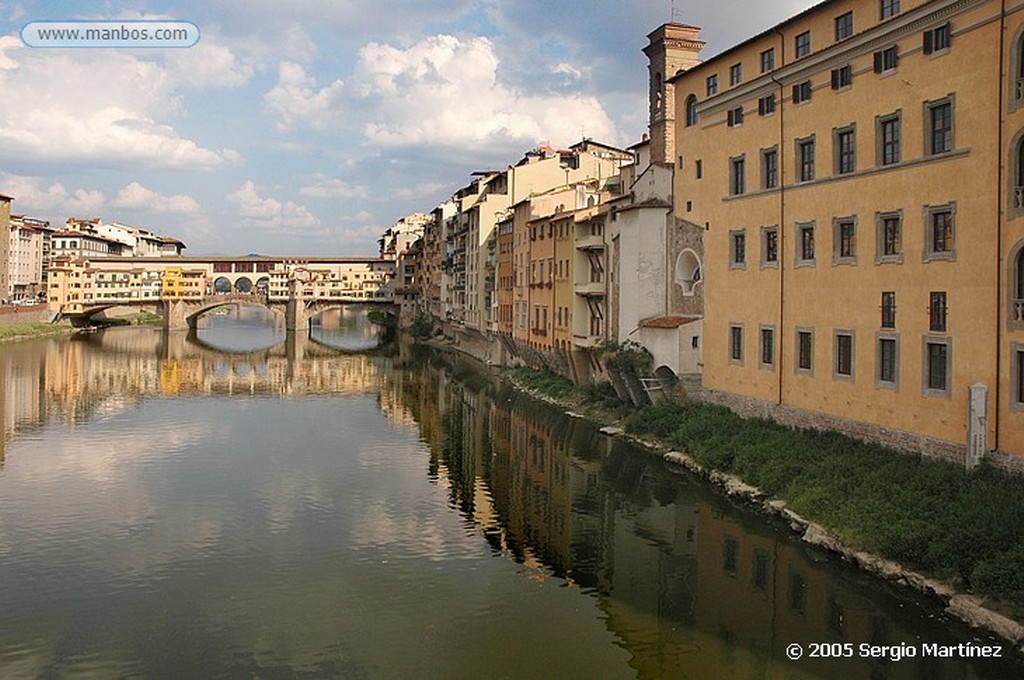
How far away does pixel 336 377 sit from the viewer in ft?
179

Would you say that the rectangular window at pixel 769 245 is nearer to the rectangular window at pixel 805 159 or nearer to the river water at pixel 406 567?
the rectangular window at pixel 805 159

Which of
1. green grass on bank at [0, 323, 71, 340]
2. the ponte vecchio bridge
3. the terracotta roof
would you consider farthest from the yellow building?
the ponte vecchio bridge

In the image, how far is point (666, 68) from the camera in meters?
33.8

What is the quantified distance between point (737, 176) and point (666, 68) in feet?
26.7

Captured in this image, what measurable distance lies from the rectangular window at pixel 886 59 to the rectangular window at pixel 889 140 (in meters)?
1.08

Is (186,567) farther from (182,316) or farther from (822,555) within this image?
(182,316)

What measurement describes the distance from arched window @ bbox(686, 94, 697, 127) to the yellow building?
0.13 meters

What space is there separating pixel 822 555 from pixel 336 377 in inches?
1583

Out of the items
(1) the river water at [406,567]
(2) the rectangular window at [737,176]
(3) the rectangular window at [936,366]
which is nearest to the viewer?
(1) the river water at [406,567]

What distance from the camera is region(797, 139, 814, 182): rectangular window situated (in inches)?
941

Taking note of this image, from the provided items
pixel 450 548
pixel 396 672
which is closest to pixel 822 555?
pixel 450 548

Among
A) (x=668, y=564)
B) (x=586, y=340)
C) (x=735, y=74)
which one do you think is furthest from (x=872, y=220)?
(x=586, y=340)

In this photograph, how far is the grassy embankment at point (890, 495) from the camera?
14.7 m

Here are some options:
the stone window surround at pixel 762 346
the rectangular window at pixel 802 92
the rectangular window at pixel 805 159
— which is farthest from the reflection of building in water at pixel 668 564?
the rectangular window at pixel 802 92
